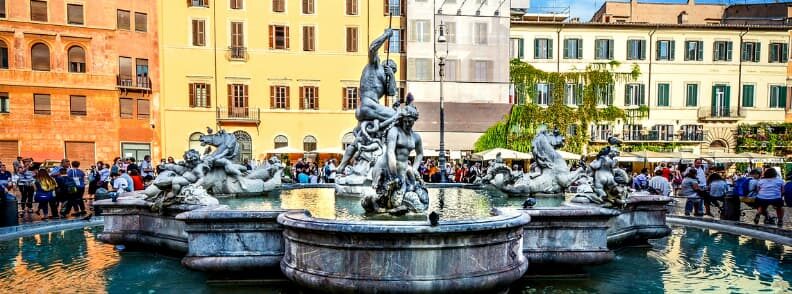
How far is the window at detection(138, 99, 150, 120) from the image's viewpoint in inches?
1175

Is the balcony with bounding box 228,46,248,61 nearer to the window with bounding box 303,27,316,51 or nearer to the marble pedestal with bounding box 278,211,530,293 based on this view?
the window with bounding box 303,27,316,51

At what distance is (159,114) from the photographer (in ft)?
98.1

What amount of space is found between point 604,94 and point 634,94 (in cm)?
193

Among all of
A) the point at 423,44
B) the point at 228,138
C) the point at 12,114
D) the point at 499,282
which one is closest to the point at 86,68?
the point at 12,114

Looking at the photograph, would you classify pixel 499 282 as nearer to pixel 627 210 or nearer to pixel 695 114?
pixel 627 210

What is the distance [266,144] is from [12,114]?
12634 mm

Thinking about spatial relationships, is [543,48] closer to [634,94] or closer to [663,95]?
[634,94]

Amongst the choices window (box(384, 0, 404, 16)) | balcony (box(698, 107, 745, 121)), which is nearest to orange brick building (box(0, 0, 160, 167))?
window (box(384, 0, 404, 16))

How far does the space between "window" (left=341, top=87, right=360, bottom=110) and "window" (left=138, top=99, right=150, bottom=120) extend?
1083 centimetres

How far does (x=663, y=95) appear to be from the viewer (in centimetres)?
3347

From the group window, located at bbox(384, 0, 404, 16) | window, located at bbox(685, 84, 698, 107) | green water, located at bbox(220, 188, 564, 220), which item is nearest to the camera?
green water, located at bbox(220, 188, 564, 220)

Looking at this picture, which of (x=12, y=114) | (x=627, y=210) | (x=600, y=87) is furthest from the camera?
(x=600, y=87)

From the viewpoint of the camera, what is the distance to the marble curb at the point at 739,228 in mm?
7742

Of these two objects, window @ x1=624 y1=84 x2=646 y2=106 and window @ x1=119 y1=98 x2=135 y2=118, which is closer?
window @ x1=119 y1=98 x2=135 y2=118
